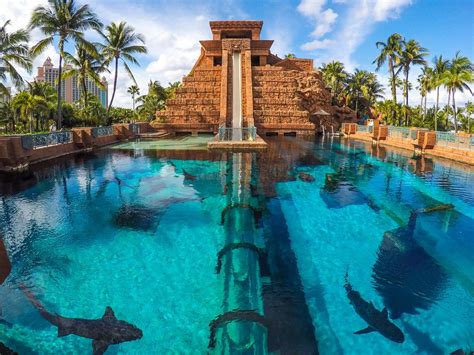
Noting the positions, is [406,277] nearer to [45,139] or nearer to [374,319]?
[374,319]

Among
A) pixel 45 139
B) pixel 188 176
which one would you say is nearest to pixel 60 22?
pixel 45 139

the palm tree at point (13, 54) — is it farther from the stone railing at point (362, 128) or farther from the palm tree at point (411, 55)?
the palm tree at point (411, 55)

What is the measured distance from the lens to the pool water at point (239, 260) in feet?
15.3

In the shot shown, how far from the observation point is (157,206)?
1005cm

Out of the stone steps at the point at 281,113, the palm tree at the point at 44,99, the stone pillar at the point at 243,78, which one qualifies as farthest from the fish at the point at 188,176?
the palm tree at the point at 44,99

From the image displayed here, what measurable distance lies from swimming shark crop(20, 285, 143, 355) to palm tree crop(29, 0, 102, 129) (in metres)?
21.4

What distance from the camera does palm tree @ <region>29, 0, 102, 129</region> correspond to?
22250 millimetres

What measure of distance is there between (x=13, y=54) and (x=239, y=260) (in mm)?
21367

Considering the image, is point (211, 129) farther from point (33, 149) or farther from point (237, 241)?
point (237, 241)

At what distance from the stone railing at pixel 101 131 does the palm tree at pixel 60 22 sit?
3121 millimetres

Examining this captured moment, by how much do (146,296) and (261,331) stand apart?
6.58ft

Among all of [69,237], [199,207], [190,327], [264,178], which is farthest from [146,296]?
[264,178]

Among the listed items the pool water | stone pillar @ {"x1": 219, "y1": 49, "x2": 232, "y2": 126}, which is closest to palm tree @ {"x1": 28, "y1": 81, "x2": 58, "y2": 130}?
stone pillar @ {"x1": 219, "y1": 49, "x2": 232, "y2": 126}

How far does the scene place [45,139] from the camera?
1648cm
